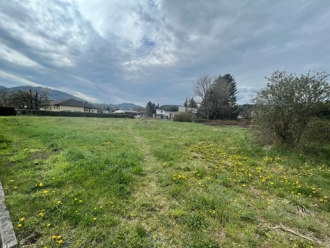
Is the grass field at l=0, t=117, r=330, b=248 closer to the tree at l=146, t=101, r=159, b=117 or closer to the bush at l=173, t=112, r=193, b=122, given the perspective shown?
the bush at l=173, t=112, r=193, b=122

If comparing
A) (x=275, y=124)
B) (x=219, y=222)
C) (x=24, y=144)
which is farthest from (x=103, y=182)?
(x=275, y=124)

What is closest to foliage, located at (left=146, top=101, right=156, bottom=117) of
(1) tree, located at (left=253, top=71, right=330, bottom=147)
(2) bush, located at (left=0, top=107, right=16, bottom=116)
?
(2) bush, located at (left=0, top=107, right=16, bottom=116)

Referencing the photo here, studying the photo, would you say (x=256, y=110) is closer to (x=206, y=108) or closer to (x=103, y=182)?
(x=103, y=182)

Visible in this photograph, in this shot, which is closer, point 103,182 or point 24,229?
→ point 24,229

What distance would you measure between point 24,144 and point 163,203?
A: 7007 millimetres

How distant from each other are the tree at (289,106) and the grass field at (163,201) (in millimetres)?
1753

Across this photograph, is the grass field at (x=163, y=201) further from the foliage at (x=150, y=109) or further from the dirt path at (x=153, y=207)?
the foliage at (x=150, y=109)

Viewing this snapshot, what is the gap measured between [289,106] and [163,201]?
22.3 feet

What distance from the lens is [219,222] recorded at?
2604mm

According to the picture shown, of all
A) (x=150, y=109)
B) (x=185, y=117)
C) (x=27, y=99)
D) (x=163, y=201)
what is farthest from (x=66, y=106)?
(x=163, y=201)

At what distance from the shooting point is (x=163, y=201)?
320 cm

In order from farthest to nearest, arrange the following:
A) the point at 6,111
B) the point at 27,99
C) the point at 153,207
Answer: the point at 27,99, the point at 6,111, the point at 153,207

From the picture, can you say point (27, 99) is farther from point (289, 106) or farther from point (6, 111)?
point (289, 106)

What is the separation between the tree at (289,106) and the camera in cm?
629
